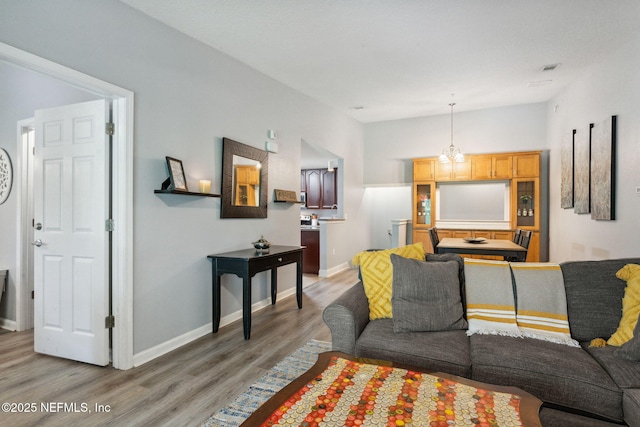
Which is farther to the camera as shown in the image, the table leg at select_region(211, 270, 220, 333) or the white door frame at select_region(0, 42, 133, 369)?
the table leg at select_region(211, 270, 220, 333)

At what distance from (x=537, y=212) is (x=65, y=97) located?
22.3ft

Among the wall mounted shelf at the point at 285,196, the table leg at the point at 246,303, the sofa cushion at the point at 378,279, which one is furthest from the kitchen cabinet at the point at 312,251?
the sofa cushion at the point at 378,279

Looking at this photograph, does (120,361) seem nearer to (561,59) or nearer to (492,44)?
(492,44)

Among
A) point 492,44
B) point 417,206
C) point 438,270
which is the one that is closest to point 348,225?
point 417,206

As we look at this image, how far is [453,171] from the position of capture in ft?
21.2

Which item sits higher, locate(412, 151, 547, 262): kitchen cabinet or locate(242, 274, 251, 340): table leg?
locate(412, 151, 547, 262): kitchen cabinet

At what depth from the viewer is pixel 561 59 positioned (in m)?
3.98

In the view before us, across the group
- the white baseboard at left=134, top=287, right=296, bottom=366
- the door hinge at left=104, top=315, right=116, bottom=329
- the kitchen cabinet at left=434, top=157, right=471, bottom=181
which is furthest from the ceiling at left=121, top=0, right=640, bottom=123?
the white baseboard at left=134, top=287, right=296, bottom=366

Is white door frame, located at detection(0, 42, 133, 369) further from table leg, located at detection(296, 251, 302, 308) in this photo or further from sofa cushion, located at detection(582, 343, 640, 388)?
sofa cushion, located at detection(582, 343, 640, 388)

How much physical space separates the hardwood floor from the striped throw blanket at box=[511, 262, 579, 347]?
1723 mm

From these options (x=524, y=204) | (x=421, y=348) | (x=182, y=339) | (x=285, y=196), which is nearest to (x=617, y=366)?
(x=421, y=348)

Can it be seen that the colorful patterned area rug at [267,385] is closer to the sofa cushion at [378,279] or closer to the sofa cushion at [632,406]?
the sofa cushion at [378,279]

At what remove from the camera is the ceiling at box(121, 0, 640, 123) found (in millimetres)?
2859

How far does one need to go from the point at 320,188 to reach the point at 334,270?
334 centimetres
